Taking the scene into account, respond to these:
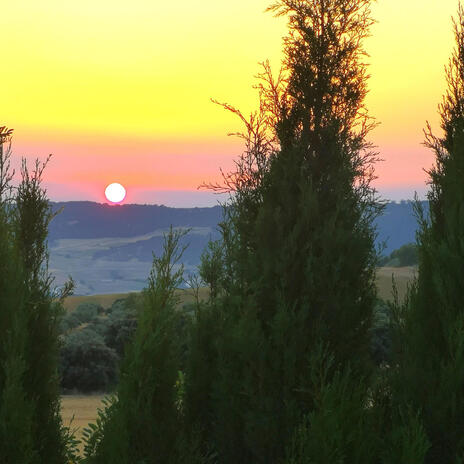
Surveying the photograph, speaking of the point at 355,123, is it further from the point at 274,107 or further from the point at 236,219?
the point at 236,219

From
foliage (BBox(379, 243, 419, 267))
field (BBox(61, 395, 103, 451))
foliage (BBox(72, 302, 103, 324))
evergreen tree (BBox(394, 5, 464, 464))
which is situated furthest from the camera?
foliage (BBox(379, 243, 419, 267))

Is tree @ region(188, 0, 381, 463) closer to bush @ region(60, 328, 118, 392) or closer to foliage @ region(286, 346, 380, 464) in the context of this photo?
foliage @ region(286, 346, 380, 464)

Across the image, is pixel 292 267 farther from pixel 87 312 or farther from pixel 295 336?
pixel 87 312

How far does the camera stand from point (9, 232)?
1039 cm

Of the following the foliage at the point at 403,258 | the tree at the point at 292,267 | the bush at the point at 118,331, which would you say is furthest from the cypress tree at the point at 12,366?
the foliage at the point at 403,258

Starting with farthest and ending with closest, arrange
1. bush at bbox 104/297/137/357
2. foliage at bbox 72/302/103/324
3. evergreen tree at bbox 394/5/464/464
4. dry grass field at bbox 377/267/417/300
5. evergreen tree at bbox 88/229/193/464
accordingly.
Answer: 1. dry grass field at bbox 377/267/417/300
2. foliage at bbox 72/302/103/324
3. bush at bbox 104/297/137/357
4. evergreen tree at bbox 88/229/193/464
5. evergreen tree at bbox 394/5/464/464

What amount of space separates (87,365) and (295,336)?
22425mm

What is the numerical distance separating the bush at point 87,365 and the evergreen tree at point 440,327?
2205 cm

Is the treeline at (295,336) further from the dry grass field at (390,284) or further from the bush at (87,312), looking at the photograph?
the dry grass field at (390,284)

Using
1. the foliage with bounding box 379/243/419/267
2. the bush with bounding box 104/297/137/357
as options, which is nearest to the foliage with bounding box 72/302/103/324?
the bush with bounding box 104/297/137/357

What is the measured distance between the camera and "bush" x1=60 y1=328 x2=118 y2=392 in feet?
98.2

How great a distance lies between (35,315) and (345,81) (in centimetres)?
531

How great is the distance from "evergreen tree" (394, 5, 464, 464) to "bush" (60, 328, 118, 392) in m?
22.1

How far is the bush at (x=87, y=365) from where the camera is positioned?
98.2 feet
